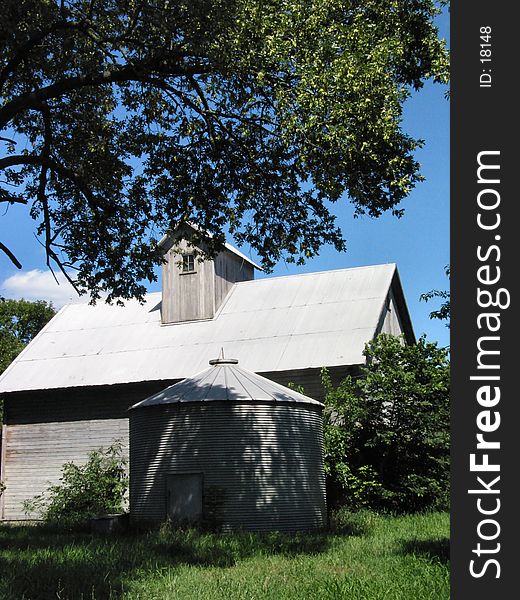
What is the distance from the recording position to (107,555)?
13.0 m

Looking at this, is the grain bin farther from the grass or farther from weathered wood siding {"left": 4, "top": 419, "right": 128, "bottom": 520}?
weathered wood siding {"left": 4, "top": 419, "right": 128, "bottom": 520}

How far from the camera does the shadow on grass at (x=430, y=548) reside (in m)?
12.2

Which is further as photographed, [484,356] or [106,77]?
[106,77]

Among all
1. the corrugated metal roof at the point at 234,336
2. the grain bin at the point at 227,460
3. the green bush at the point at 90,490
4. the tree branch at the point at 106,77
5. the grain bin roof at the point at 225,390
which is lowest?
the green bush at the point at 90,490

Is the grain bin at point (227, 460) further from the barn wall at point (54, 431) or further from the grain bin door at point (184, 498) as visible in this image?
the barn wall at point (54, 431)

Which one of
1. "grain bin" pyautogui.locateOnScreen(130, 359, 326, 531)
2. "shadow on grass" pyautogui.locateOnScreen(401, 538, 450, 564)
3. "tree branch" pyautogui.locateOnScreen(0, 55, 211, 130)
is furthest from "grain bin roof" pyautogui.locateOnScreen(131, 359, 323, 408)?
"tree branch" pyautogui.locateOnScreen(0, 55, 211, 130)

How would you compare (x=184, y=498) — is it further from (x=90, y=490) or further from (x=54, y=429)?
(x=54, y=429)

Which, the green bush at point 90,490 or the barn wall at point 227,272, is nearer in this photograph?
the green bush at point 90,490

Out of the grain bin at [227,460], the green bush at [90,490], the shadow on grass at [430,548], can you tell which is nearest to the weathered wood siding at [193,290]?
the green bush at [90,490]

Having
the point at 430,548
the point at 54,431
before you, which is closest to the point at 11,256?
the point at 430,548

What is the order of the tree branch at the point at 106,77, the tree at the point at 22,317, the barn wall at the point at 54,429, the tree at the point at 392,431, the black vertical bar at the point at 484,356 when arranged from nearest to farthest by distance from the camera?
the black vertical bar at the point at 484,356 < the tree branch at the point at 106,77 < the tree at the point at 392,431 < the barn wall at the point at 54,429 < the tree at the point at 22,317

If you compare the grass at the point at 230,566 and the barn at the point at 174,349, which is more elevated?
the barn at the point at 174,349

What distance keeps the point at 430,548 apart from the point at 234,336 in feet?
46.9

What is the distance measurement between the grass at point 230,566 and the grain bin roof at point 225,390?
3124 millimetres
